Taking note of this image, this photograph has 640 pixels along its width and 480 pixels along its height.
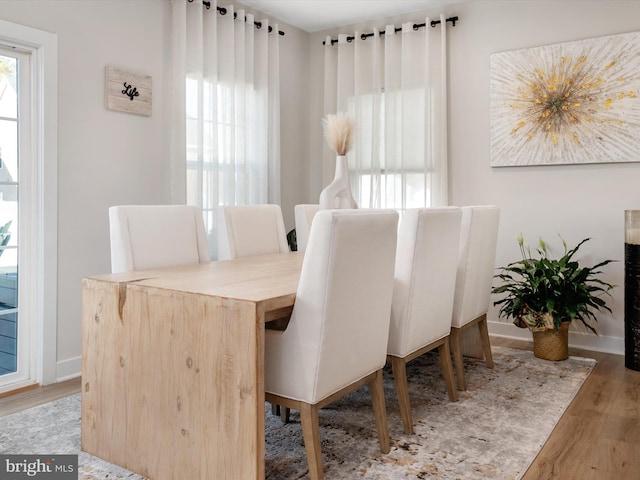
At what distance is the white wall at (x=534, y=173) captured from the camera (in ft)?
12.2

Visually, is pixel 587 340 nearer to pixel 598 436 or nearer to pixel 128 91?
pixel 598 436

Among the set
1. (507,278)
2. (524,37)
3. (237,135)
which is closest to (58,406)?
(237,135)

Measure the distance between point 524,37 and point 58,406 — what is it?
3969 mm

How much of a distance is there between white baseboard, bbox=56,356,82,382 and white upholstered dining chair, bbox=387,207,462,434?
1.95 metres

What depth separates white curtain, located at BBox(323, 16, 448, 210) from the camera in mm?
4363

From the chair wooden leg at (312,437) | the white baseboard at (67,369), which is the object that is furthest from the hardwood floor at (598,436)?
the white baseboard at (67,369)

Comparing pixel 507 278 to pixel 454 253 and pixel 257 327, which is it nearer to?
pixel 454 253

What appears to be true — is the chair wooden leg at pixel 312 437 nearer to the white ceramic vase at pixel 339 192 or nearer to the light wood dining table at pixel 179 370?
the light wood dining table at pixel 179 370

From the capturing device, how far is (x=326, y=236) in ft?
5.47

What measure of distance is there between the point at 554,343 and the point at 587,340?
1.87 ft

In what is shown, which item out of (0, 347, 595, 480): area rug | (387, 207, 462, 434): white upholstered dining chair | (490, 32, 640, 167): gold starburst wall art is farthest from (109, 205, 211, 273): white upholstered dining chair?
(490, 32, 640, 167): gold starburst wall art

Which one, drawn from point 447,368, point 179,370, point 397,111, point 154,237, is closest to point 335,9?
point 397,111

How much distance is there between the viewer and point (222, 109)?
406cm

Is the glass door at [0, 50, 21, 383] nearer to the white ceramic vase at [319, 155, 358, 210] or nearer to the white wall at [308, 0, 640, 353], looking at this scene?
the white ceramic vase at [319, 155, 358, 210]
